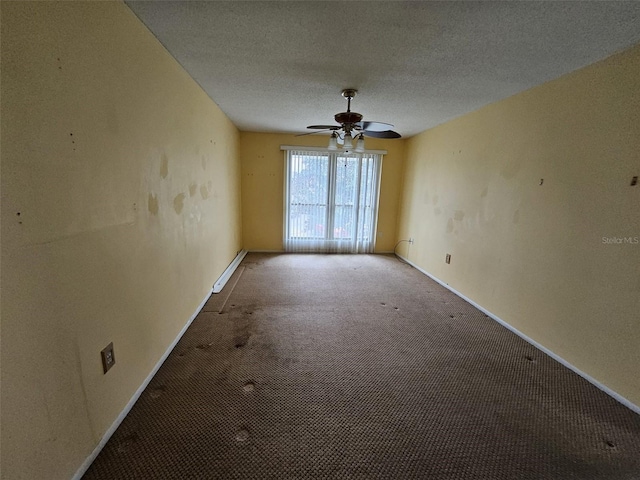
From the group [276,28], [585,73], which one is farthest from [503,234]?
[276,28]

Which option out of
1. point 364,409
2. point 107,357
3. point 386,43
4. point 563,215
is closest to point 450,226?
point 563,215

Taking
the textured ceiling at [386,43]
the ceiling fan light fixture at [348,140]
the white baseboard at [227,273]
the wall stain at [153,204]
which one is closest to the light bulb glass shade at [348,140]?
the ceiling fan light fixture at [348,140]

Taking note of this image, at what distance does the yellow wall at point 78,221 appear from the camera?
2.92 feet

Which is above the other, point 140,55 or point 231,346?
point 140,55

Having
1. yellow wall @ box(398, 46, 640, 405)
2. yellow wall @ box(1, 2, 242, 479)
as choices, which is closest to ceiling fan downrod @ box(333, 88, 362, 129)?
yellow wall @ box(1, 2, 242, 479)

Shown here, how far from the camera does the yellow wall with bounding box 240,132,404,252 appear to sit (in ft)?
15.4

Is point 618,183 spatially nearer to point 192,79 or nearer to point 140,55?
point 140,55

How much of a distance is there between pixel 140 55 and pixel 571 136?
2.84m

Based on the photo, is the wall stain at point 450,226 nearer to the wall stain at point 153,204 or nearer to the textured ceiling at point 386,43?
the textured ceiling at point 386,43

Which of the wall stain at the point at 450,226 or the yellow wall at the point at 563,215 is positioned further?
the wall stain at the point at 450,226

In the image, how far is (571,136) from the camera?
1.97 meters

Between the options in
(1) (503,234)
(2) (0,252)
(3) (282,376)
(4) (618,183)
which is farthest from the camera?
(1) (503,234)

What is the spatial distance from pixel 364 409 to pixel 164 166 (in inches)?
78.7

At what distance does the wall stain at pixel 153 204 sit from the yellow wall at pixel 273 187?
310 centimetres
